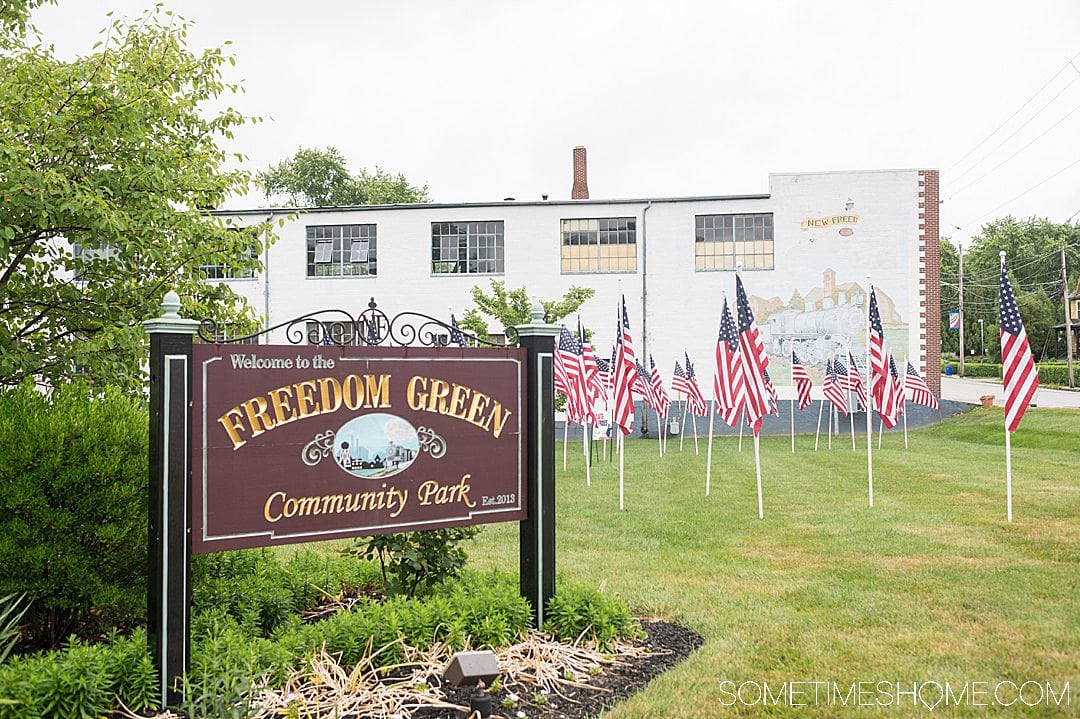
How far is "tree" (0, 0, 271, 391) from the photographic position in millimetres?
6605

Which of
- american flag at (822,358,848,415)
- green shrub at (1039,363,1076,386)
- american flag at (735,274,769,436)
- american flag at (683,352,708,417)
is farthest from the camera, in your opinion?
green shrub at (1039,363,1076,386)

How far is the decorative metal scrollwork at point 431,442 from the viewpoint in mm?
5793

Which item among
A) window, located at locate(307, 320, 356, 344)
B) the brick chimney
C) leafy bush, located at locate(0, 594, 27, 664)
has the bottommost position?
leafy bush, located at locate(0, 594, 27, 664)

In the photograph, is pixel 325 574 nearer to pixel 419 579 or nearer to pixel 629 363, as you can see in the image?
pixel 419 579

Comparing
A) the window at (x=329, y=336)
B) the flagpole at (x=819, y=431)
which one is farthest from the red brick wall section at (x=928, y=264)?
the window at (x=329, y=336)

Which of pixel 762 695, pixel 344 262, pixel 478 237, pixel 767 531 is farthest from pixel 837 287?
pixel 762 695

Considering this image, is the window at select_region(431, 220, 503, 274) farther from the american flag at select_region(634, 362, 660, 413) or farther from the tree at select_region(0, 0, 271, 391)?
the tree at select_region(0, 0, 271, 391)

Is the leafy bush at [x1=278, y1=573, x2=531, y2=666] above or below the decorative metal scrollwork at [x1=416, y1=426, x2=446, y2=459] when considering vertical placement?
below

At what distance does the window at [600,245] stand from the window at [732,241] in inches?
85.5

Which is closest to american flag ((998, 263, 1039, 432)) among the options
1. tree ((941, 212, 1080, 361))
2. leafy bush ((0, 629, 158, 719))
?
leafy bush ((0, 629, 158, 719))

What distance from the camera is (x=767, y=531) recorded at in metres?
11.3

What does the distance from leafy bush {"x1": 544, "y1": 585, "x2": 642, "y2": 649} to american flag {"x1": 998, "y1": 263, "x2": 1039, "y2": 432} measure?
7.74 m

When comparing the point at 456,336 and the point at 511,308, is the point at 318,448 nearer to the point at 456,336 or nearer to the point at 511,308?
the point at 456,336

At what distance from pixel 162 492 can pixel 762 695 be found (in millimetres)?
3601
